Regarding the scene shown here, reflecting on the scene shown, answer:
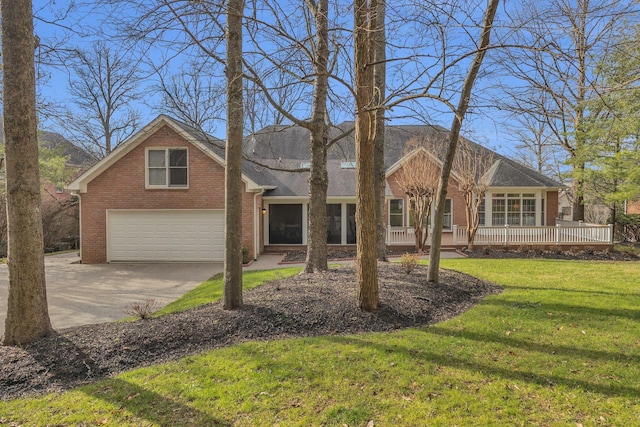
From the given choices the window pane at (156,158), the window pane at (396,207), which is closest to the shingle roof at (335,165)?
the window pane at (156,158)

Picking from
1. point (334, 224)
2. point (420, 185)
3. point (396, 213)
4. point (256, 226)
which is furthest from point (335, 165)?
point (256, 226)

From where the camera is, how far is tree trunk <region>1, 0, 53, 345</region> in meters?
4.50

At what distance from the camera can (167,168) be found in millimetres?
13562

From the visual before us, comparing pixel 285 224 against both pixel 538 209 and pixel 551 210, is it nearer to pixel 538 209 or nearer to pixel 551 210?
pixel 538 209

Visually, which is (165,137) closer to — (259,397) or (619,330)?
(259,397)

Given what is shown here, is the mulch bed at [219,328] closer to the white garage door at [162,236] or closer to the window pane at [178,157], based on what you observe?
the white garage door at [162,236]

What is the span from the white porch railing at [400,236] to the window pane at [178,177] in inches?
335

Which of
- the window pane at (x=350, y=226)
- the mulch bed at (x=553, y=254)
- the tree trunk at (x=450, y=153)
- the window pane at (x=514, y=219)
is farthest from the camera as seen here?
the window pane at (x=514, y=219)

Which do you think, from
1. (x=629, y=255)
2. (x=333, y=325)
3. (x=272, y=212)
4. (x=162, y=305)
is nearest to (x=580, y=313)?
(x=333, y=325)

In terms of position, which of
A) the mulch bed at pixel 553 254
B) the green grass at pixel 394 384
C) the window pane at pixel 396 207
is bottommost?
the green grass at pixel 394 384

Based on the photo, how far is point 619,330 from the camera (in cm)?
507

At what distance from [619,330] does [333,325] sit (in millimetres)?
3972

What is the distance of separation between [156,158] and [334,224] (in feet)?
25.4

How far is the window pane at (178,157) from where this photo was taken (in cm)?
1364
